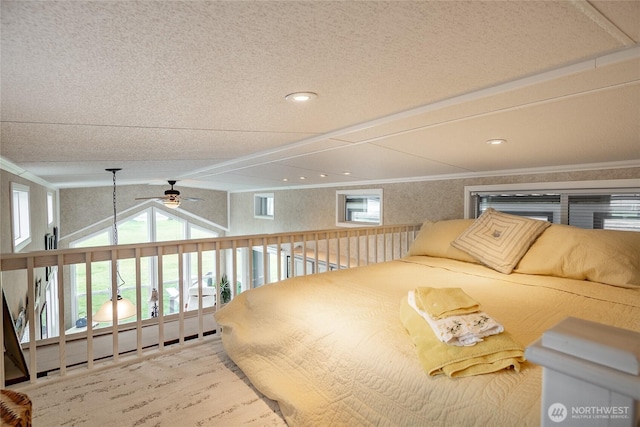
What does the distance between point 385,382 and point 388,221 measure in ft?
11.6

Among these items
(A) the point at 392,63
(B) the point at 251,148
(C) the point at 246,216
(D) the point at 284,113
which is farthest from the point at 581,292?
(C) the point at 246,216

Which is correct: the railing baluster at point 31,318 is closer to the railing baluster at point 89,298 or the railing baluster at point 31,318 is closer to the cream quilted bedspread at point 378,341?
the railing baluster at point 89,298

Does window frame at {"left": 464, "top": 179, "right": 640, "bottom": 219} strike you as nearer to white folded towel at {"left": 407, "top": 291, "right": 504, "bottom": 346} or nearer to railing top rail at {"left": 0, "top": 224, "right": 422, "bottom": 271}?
railing top rail at {"left": 0, "top": 224, "right": 422, "bottom": 271}

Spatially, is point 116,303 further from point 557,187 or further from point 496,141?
point 557,187

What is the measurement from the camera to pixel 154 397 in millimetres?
1774

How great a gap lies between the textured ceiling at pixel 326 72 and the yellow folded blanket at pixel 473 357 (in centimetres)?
97

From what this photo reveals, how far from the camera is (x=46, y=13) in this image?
2.40ft

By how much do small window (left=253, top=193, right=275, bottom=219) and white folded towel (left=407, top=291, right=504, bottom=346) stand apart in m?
6.76

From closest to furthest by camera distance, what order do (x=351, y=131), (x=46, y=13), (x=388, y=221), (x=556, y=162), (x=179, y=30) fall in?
(x=46, y=13), (x=179, y=30), (x=351, y=131), (x=556, y=162), (x=388, y=221)

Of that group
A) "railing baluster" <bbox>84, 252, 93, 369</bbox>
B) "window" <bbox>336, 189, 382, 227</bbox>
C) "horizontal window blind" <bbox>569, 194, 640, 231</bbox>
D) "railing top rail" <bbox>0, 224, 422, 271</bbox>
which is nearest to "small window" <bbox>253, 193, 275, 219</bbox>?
"window" <bbox>336, 189, 382, 227</bbox>

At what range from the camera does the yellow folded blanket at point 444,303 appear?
1293mm

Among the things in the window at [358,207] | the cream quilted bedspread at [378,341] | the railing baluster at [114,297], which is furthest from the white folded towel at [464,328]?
the window at [358,207]

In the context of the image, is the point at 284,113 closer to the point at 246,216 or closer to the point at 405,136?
the point at 405,136

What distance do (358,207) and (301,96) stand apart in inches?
155
